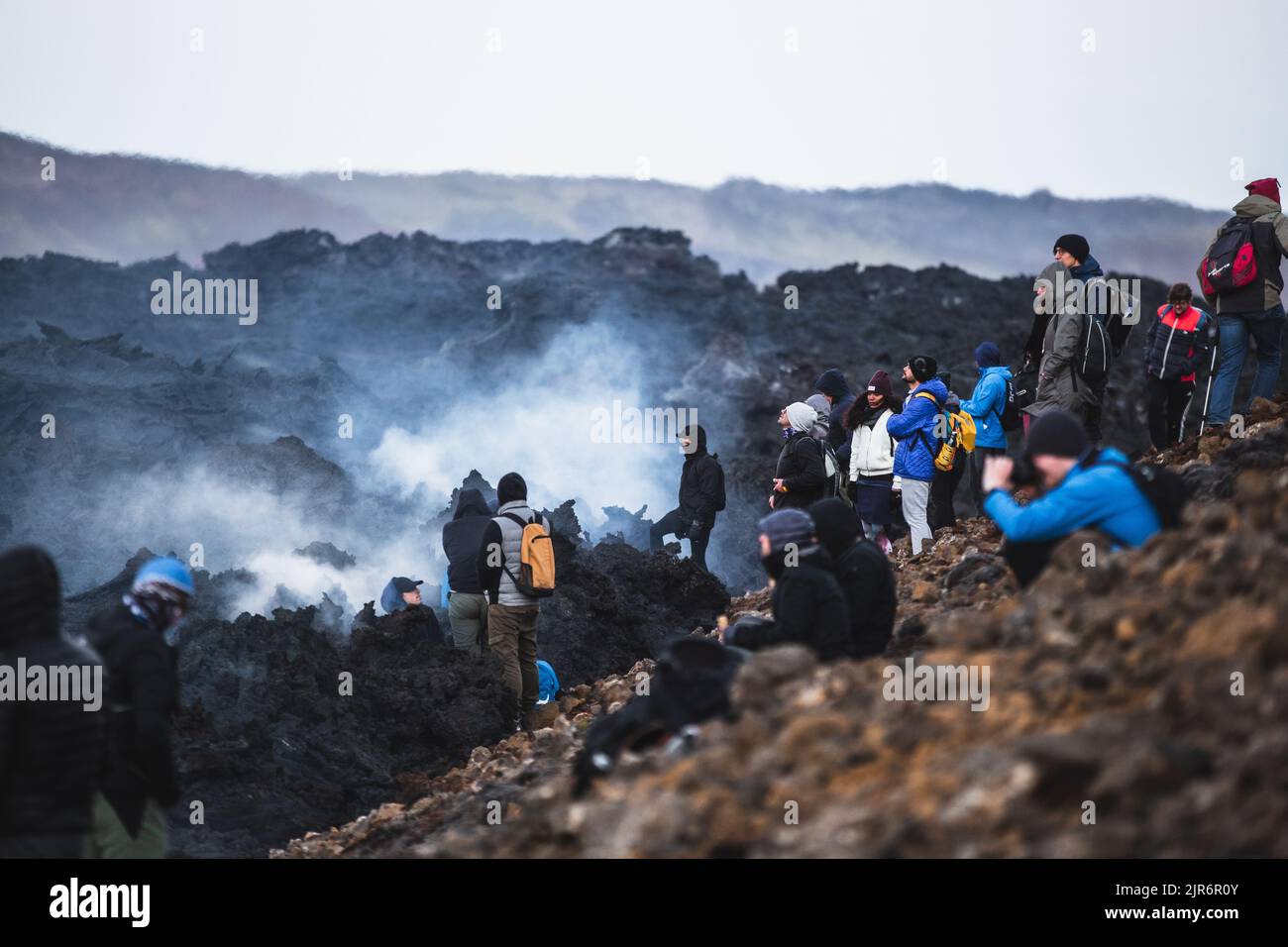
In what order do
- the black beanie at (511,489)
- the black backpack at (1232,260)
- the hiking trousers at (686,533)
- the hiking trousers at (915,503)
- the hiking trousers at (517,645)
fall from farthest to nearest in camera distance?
the hiking trousers at (686,533) → the hiking trousers at (915,503) → the black backpack at (1232,260) → the hiking trousers at (517,645) → the black beanie at (511,489)

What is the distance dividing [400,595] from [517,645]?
2216 millimetres

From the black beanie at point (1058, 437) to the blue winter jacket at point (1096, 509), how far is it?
15cm

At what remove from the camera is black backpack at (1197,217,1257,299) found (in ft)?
36.4

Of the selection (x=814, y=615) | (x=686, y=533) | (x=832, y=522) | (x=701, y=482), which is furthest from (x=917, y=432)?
(x=814, y=615)

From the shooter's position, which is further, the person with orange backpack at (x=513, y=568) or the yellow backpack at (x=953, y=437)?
the yellow backpack at (x=953, y=437)

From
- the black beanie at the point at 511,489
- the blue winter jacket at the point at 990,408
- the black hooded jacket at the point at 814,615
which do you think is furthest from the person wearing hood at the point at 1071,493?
the blue winter jacket at the point at 990,408

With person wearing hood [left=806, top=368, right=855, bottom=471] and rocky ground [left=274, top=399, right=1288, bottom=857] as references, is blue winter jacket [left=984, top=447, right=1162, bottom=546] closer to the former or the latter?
rocky ground [left=274, top=399, right=1288, bottom=857]

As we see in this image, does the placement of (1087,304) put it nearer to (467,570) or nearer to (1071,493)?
(1071,493)

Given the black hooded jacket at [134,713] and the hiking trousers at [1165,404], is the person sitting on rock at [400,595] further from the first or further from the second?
the black hooded jacket at [134,713]

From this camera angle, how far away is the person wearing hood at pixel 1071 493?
6344 millimetres

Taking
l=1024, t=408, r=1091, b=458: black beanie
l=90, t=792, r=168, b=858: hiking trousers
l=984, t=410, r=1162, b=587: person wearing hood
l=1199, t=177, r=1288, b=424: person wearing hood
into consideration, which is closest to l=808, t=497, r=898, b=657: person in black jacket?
l=984, t=410, r=1162, b=587: person wearing hood

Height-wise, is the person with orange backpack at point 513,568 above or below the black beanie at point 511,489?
below
